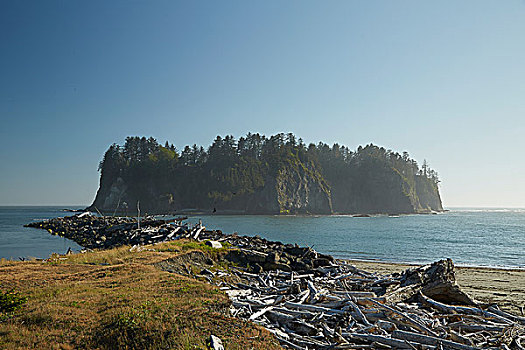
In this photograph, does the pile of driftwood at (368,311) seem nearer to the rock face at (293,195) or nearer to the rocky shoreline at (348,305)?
the rocky shoreline at (348,305)

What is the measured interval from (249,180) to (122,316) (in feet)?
418

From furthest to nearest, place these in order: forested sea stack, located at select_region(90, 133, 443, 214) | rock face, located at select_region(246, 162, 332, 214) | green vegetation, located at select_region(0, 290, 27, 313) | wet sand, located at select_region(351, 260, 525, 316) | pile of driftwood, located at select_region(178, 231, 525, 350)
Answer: forested sea stack, located at select_region(90, 133, 443, 214), rock face, located at select_region(246, 162, 332, 214), wet sand, located at select_region(351, 260, 525, 316), green vegetation, located at select_region(0, 290, 27, 313), pile of driftwood, located at select_region(178, 231, 525, 350)

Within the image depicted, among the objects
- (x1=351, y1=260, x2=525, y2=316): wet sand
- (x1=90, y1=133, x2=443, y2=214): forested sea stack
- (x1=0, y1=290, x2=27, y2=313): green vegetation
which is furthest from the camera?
(x1=90, y1=133, x2=443, y2=214): forested sea stack

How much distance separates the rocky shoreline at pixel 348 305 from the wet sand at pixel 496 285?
11.2 feet

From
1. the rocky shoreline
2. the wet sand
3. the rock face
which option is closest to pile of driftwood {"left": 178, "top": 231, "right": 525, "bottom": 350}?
the rocky shoreline

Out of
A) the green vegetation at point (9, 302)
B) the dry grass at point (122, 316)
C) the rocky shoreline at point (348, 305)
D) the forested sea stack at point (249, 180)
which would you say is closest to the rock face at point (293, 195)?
the forested sea stack at point (249, 180)

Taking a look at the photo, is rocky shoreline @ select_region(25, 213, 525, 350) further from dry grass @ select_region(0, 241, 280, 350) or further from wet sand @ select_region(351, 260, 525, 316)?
wet sand @ select_region(351, 260, 525, 316)

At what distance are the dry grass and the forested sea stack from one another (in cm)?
11022

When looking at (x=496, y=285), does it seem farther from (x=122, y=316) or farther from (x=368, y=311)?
(x=122, y=316)

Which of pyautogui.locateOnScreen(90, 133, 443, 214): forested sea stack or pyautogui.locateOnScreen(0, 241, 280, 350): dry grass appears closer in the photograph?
pyautogui.locateOnScreen(0, 241, 280, 350): dry grass

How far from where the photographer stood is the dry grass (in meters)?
8.23

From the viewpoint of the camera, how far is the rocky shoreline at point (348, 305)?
9688mm

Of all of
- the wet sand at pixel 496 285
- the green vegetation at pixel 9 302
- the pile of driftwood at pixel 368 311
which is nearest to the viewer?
the pile of driftwood at pixel 368 311

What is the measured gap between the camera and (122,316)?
29.6 feet
